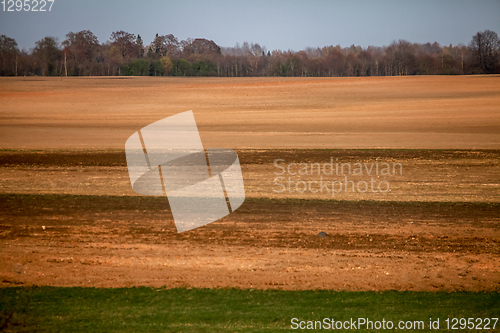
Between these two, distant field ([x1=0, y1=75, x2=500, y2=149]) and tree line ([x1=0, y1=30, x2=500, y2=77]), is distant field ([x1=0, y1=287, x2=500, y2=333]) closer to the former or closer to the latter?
distant field ([x1=0, y1=75, x2=500, y2=149])

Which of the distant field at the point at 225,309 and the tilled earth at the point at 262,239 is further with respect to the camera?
the tilled earth at the point at 262,239

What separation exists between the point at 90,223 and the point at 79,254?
1.88 metres

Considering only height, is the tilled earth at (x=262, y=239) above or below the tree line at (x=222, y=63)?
below

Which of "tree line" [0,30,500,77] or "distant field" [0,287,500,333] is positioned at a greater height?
"tree line" [0,30,500,77]

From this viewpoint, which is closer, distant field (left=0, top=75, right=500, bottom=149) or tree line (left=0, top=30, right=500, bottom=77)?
distant field (left=0, top=75, right=500, bottom=149)

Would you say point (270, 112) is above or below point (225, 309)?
above

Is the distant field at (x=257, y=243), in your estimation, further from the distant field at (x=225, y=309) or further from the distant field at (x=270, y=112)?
the distant field at (x=270, y=112)

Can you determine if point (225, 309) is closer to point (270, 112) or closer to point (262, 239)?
point (262, 239)

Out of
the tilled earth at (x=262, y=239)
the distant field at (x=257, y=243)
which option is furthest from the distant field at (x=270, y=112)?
the tilled earth at (x=262, y=239)

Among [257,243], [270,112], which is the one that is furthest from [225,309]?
[270,112]

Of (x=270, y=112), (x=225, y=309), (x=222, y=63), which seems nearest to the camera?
(x=225, y=309)

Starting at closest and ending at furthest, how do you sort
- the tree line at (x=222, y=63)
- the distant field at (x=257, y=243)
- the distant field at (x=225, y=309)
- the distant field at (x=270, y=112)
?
the distant field at (x=225, y=309) → the distant field at (x=257, y=243) → the distant field at (x=270, y=112) → the tree line at (x=222, y=63)

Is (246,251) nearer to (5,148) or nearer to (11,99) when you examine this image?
(5,148)

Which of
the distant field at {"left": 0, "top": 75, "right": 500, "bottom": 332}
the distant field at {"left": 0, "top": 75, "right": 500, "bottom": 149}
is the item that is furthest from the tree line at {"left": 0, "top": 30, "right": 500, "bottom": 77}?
the distant field at {"left": 0, "top": 75, "right": 500, "bottom": 332}
